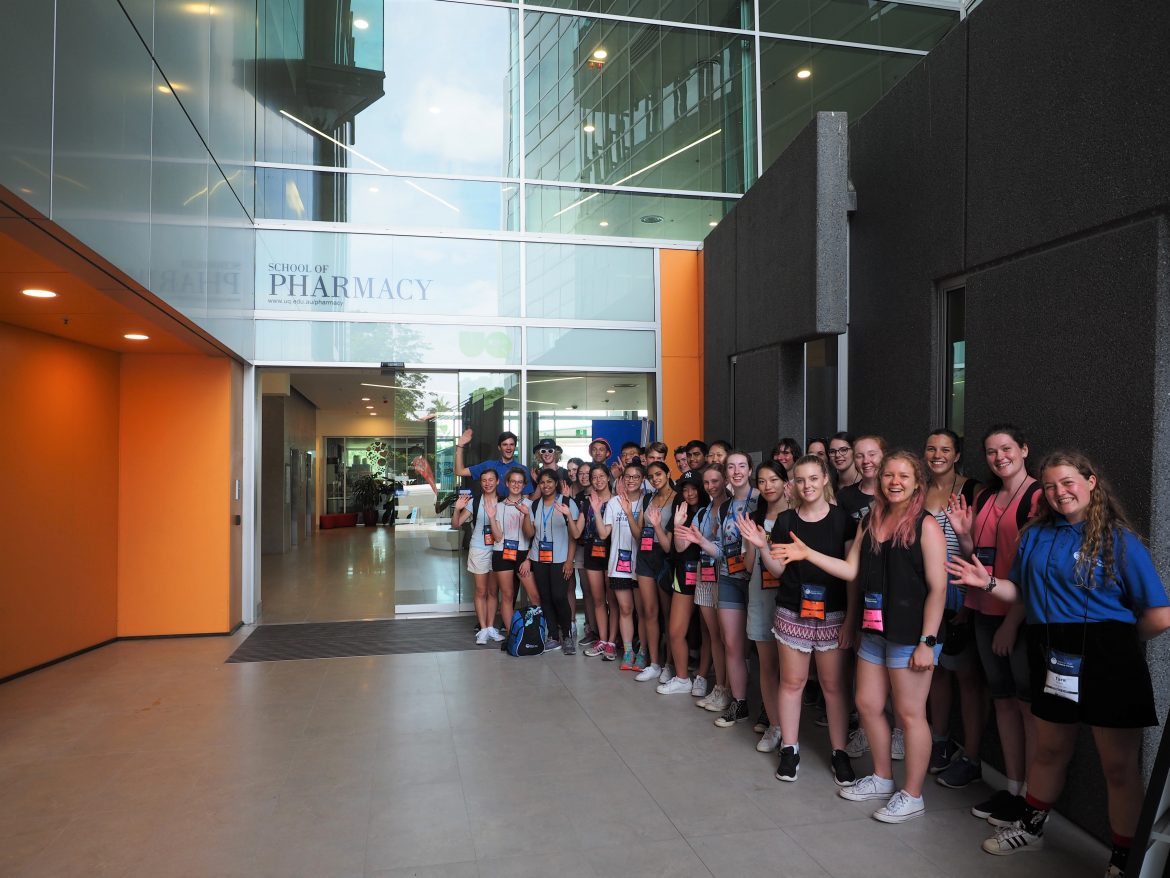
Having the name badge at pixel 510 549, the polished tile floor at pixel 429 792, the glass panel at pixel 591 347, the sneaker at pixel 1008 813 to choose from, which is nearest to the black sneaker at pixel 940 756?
the polished tile floor at pixel 429 792

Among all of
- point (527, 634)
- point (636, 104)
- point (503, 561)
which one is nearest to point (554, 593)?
point (527, 634)

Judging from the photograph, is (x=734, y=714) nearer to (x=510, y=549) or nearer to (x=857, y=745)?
(x=857, y=745)

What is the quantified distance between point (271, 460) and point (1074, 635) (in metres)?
13.7

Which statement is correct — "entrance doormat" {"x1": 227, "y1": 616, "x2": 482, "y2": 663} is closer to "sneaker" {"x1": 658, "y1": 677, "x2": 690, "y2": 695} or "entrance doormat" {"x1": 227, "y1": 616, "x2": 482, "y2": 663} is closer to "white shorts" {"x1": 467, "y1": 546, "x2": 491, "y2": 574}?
"white shorts" {"x1": 467, "y1": 546, "x2": 491, "y2": 574}

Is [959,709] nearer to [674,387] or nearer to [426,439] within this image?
[674,387]

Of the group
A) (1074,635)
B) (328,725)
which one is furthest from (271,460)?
(1074,635)

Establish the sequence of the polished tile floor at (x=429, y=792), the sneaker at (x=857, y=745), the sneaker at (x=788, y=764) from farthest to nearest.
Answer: the sneaker at (x=857, y=745) → the sneaker at (x=788, y=764) → the polished tile floor at (x=429, y=792)

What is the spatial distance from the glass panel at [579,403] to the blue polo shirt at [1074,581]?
570 centimetres

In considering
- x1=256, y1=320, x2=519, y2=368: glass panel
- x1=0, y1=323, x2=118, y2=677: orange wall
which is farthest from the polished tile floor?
x1=256, y1=320, x2=519, y2=368: glass panel

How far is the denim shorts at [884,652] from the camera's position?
10.7 ft

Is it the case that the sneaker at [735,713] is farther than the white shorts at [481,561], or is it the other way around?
the white shorts at [481,561]

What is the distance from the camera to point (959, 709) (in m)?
4.04

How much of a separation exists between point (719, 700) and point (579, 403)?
4325 millimetres

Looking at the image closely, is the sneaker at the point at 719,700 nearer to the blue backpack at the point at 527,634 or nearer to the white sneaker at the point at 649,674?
the white sneaker at the point at 649,674
